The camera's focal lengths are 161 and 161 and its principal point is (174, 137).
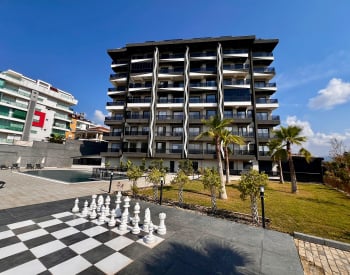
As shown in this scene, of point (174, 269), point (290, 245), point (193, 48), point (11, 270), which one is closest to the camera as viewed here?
point (11, 270)

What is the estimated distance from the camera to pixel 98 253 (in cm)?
387

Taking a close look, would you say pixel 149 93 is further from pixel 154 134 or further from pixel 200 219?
pixel 200 219

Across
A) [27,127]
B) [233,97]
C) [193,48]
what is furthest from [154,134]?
[27,127]

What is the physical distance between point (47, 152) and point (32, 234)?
36.9 metres

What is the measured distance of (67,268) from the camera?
3307 millimetres

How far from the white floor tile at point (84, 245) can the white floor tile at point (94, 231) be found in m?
0.36

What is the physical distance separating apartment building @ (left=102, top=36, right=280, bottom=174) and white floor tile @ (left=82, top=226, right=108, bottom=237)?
83.7 feet

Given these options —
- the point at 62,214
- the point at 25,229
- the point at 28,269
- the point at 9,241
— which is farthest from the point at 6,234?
the point at 28,269

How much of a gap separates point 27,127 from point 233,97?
48963 mm

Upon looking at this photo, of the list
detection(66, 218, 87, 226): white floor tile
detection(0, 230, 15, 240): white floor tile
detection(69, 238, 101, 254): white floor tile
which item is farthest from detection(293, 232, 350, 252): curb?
detection(0, 230, 15, 240): white floor tile

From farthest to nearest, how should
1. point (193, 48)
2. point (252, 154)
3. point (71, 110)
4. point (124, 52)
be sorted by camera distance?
point (71, 110)
point (124, 52)
point (193, 48)
point (252, 154)

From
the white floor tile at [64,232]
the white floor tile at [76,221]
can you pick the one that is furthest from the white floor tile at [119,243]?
the white floor tile at [76,221]

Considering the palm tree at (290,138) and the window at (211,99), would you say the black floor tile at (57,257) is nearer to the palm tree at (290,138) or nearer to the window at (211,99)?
the palm tree at (290,138)

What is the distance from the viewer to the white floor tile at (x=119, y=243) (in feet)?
13.7
